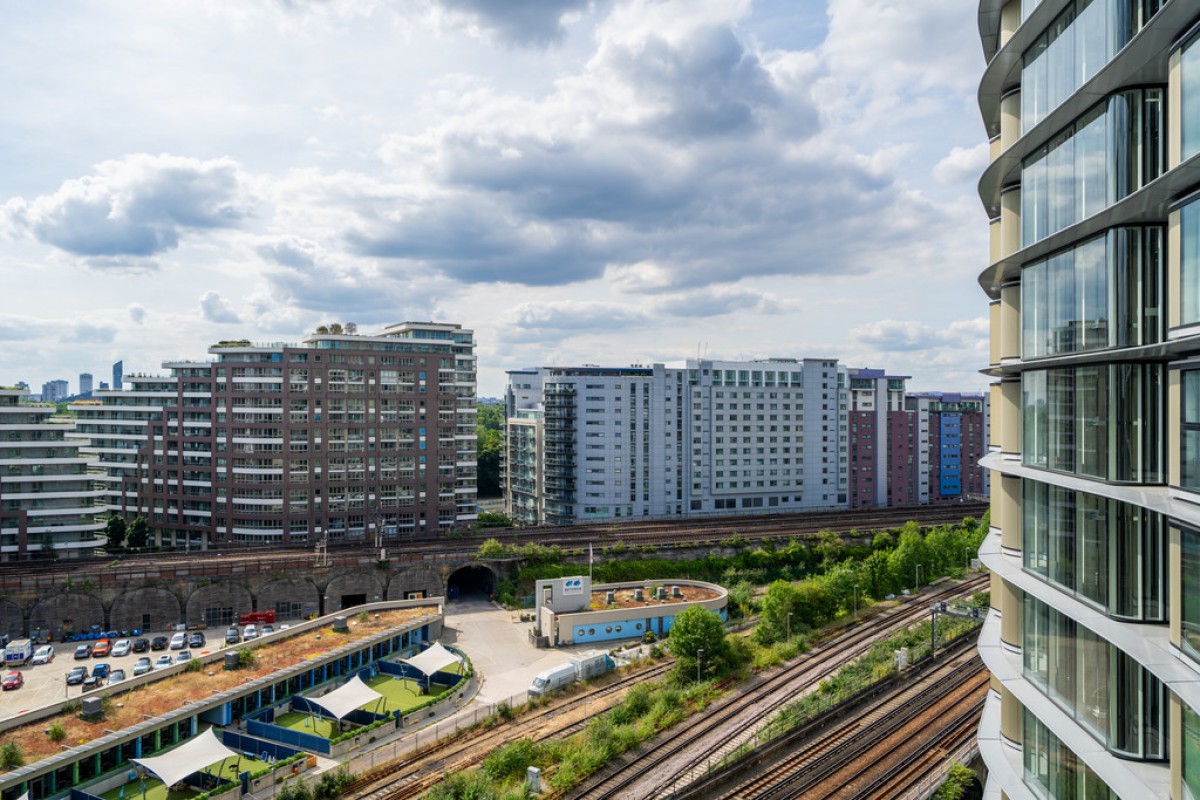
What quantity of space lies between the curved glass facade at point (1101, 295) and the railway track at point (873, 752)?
86.0 feet

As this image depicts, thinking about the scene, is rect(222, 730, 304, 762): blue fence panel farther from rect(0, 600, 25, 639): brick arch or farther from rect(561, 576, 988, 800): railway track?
rect(0, 600, 25, 639): brick arch

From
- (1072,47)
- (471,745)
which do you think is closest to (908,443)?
(471,745)

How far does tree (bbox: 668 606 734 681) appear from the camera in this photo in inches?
1858

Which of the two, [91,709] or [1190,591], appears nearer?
[1190,591]

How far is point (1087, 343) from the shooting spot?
11656 millimetres

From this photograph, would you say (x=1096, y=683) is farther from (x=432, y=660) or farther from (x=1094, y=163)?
(x=432, y=660)

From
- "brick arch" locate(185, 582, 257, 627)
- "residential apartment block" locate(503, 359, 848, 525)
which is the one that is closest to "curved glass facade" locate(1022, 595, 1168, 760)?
"brick arch" locate(185, 582, 257, 627)

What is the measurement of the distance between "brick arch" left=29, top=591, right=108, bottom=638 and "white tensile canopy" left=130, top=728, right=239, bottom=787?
A: 1256 inches

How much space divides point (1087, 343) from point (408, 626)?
2064 inches

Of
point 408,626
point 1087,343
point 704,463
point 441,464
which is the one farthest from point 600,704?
point 704,463

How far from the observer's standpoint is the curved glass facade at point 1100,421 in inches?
419

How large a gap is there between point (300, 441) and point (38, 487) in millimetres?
25122

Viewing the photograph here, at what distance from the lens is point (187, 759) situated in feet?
113

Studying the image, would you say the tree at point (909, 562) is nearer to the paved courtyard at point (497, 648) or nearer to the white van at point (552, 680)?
the paved courtyard at point (497, 648)
